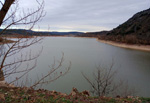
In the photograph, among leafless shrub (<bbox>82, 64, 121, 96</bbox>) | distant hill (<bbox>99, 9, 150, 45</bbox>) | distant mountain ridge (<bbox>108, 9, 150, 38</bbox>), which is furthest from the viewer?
distant mountain ridge (<bbox>108, 9, 150, 38</bbox>)

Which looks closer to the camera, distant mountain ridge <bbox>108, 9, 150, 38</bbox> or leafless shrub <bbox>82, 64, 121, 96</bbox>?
leafless shrub <bbox>82, 64, 121, 96</bbox>

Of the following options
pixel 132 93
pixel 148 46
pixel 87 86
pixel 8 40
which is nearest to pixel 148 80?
pixel 132 93

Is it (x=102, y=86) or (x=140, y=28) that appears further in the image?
(x=140, y=28)

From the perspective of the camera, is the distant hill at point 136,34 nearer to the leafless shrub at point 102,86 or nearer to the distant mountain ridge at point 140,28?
the distant mountain ridge at point 140,28

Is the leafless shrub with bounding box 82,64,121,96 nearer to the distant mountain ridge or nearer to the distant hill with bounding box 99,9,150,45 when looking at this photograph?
the distant hill with bounding box 99,9,150,45

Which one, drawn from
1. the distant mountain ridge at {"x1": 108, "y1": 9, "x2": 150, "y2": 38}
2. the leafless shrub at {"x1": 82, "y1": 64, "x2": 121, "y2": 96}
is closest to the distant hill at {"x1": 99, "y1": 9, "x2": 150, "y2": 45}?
the distant mountain ridge at {"x1": 108, "y1": 9, "x2": 150, "y2": 38}

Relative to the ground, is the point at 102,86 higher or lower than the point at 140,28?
lower

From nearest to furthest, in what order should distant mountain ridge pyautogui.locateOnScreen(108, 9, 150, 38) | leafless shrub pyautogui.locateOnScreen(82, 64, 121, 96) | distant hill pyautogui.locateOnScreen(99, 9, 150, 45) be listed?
leafless shrub pyautogui.locateOnScreen(82, 64, 121, 96), distant hill pyautogui.locateOnScreen(99, 9, 150, 45), distant mountain ridge pyautogui.locateOnScreen(108, 9, 150, 38)

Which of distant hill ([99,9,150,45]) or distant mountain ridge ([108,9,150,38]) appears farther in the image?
distant mountain ridge ([108,9,150,38])

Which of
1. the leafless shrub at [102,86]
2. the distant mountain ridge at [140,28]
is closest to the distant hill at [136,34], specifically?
the distant mountain ridge at [140,28]

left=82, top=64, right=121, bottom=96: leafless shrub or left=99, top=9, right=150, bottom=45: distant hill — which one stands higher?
left=99, top=9, right=150, bottom=45: distant hill

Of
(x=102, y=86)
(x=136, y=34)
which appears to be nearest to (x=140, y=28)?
(x=136, y=34)

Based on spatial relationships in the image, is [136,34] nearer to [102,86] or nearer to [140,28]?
[140,28]

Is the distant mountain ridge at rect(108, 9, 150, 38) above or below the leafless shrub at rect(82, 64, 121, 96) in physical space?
above
